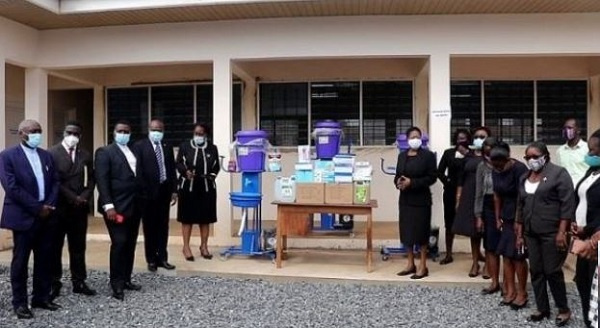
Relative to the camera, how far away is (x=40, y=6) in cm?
764

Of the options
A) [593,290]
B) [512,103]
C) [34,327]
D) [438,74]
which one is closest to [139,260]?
[34,327]

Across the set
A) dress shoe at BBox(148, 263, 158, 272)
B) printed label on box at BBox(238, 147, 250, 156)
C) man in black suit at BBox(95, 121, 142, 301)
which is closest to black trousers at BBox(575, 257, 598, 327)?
printed label on box at BBox(238, 147, 250, 156)

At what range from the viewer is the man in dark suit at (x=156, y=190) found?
6469 mm

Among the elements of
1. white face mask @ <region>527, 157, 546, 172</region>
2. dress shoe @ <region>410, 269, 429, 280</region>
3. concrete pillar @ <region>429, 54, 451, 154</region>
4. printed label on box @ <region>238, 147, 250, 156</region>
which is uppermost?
concrete pillar @ <region>429, 54, 451, 154</region>

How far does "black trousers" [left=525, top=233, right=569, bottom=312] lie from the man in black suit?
3.72 meters

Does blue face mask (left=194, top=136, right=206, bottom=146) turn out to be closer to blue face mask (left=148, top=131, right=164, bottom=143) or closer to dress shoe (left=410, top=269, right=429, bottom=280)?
blue face mask (left=148, top=131, right=164, bottom=143)

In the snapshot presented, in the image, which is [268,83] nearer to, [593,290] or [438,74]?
[438,74]

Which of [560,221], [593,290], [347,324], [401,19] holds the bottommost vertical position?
[347,324]

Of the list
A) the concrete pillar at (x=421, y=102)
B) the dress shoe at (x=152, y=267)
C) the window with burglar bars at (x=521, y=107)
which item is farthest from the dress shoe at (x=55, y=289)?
the window with burglar bars at (x=521, y=107)

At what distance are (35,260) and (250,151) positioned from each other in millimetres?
2766

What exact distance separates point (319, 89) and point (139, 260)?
14.4 feet

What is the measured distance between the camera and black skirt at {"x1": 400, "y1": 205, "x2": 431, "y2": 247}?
21.2 ft

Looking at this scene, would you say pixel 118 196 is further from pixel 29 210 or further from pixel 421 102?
pixel 421 102

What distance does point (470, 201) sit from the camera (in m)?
6.37
